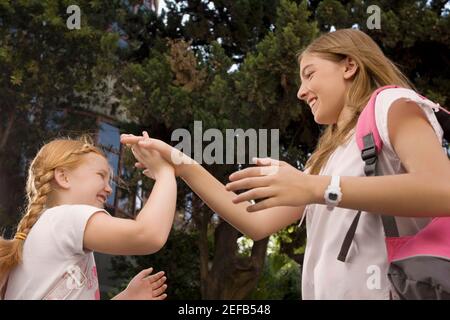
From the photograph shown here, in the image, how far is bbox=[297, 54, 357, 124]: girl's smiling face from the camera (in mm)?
1762

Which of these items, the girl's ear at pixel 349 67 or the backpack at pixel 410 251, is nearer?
the backpack at pixel 410 251

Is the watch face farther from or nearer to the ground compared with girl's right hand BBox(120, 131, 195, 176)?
nearer to the ground

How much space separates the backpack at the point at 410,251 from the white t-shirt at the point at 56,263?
76 cm

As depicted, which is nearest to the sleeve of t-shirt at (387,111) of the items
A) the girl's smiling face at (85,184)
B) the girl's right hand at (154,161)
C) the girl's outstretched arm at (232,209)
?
the girl's outstretched arm at (232,209)

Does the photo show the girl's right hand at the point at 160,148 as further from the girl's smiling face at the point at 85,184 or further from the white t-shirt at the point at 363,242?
the white t-shirt at the point at 363,242

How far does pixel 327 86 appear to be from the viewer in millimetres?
1772

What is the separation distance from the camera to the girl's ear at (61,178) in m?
1.93

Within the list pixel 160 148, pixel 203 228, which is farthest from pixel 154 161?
pixel 203 228

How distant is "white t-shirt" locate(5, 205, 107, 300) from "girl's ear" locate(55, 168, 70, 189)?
0.21 meters

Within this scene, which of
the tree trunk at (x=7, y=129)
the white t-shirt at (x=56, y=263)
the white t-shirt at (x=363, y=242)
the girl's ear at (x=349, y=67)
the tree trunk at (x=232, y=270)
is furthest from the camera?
the tree trunk at (x=7, y=129)

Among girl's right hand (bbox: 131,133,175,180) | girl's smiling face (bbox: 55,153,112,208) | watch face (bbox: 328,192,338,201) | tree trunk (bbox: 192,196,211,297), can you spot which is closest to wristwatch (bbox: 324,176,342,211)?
watch face (bbox: 328,192,338,201)

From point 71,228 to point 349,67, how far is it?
962mm

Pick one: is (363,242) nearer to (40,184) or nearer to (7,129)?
(40,184)

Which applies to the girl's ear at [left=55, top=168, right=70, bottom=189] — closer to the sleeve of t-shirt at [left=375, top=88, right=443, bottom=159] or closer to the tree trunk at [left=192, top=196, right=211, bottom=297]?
the sleeve of t-shirt at [left=375, top=88, right=443, bottom=159]
